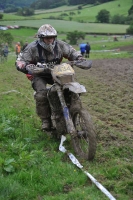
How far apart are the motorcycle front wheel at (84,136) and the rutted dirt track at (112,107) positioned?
2.00ft

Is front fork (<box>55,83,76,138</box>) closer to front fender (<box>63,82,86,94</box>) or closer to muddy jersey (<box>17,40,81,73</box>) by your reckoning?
front fender (<box>63,82,86,94</box>)

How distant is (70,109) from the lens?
6.59m

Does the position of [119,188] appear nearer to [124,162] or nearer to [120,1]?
[124,162]

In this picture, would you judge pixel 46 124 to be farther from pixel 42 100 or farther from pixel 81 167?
pixel 81 167

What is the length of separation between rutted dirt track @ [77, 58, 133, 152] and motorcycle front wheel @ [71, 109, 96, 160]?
2.00 ft

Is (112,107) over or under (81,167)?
under

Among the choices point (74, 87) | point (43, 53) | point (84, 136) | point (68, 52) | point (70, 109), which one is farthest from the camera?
point (68, 52)

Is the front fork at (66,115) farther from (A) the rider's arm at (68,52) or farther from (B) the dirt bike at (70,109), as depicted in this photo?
(A) the rider's arm at (68,52)

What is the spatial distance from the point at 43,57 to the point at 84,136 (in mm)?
1860

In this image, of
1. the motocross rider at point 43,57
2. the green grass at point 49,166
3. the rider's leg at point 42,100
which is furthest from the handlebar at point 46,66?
the green grass at point 49,166

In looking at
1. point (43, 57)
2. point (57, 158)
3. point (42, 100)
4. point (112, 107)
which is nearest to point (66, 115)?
point (57, 158)

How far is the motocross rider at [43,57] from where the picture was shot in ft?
23.2

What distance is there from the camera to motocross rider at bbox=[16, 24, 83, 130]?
7.08 meters

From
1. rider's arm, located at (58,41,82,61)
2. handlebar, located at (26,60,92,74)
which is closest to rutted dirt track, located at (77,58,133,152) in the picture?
handlebar, located at (26,60,92,74)
